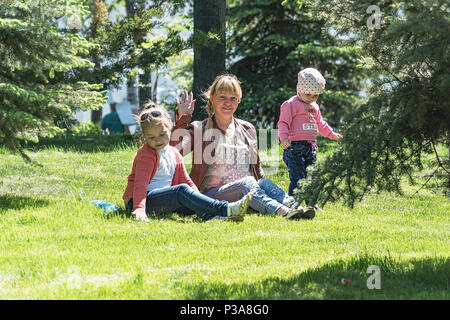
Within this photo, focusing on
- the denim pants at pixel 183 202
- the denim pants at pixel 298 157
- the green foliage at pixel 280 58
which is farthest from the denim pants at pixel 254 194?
the green foliage at pixel 280 58

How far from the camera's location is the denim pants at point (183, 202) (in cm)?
675

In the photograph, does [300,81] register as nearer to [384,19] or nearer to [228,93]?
[228,93]

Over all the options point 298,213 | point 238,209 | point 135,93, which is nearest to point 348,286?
point 238,209

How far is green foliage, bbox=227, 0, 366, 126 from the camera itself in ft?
52.6

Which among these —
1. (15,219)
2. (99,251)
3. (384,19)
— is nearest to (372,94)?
(384,19)

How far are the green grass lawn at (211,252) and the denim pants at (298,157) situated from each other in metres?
0.58

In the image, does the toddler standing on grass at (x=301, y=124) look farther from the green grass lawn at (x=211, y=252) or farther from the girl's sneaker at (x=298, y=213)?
the girl's sneaker at (x=298, y=213)

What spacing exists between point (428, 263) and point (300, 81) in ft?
11.1

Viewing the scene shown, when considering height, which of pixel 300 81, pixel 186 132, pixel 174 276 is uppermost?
pixel 300 81

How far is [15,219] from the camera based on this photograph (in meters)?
6.62

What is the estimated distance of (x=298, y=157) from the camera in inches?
311

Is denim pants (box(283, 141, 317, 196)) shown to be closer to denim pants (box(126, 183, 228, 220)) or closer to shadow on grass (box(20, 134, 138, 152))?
denim pants (box(126, 183, 228, 220))

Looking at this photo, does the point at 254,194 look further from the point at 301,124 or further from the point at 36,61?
the point at 36,61

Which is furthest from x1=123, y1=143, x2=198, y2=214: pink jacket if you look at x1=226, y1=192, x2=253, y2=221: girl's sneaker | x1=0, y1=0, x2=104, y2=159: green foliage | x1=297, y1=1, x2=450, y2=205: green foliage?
x1=297, y1=1, x2=450, y2=205: green foliage
